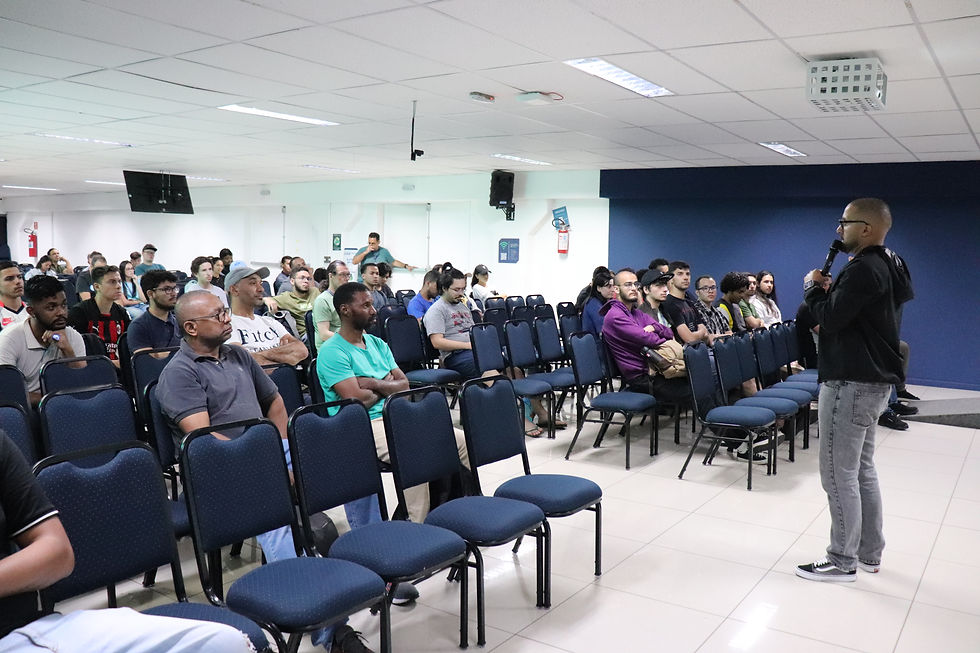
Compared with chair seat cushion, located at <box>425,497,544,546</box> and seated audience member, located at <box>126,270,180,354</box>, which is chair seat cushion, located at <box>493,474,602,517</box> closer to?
chair seat cushion, located at <box>425,497,544,546</box>

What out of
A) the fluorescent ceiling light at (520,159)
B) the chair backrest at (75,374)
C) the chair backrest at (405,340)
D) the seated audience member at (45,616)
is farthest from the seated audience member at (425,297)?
the seated audience member at (45,616)

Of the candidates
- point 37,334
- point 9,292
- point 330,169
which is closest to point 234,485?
point 37,334

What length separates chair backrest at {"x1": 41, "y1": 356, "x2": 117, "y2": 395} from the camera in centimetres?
400

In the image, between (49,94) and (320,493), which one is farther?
(49,94)

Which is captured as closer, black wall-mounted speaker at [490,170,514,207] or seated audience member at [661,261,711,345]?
seated audience member at [661,261,711,345]

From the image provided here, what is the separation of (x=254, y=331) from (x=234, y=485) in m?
2.10

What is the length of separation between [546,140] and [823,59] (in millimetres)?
4359

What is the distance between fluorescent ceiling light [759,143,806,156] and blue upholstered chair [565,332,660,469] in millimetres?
4184

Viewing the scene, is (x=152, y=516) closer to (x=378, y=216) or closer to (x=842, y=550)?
(x=842, y=550)

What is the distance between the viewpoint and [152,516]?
7.74 feet

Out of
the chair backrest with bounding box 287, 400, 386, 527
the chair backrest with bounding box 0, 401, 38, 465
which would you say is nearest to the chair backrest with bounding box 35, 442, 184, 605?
the chair backrest with bounding box 287, 400, 386, 527

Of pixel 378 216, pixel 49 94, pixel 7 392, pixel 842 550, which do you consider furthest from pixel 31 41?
pixel 378 216

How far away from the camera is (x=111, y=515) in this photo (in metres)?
2.26

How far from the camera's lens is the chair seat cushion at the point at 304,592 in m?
2.21
